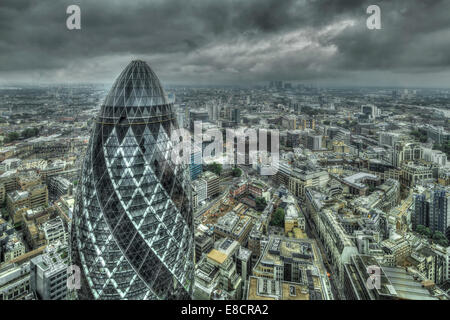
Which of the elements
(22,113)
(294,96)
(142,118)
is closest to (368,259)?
(142,118)

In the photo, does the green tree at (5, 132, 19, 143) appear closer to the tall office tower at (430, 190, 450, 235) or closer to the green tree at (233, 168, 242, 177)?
the green tree at (233, 168, 242, 177)

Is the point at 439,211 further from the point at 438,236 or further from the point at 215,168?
the point at 215,168

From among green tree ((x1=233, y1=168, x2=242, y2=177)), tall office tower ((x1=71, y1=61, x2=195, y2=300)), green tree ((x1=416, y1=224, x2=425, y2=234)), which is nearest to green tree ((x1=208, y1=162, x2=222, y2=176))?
green tree ((x1=233, y1=168, x2=242, y2=177))

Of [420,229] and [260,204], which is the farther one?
[260,204]

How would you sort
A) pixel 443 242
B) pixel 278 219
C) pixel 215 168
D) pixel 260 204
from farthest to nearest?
pixel 215 168, pixel 260 204, pixel 278 219, pixel 443 242

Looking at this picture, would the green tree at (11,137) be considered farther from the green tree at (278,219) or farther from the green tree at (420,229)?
the green tree at (420,229)

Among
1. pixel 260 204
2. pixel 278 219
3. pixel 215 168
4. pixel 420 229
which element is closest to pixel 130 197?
pixel 278 219

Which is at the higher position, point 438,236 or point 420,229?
point 420,229

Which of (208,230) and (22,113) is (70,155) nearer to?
(22,113)

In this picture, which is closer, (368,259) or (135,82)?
(135,82)
